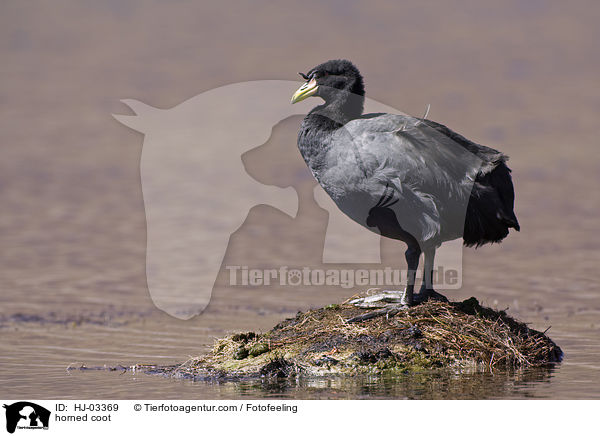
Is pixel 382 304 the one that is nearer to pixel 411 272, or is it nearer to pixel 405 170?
pixel 411 272

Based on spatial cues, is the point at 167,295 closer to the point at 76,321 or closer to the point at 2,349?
the point at 76,321

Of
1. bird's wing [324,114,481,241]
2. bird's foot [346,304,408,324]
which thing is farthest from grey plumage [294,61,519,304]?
bird's foot [346,304,408,324]

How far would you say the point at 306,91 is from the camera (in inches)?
481

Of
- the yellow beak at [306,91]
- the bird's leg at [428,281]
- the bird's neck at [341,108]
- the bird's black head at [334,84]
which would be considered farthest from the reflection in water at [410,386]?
the yellow beak at [306,91]

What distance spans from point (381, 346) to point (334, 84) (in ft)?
10.8

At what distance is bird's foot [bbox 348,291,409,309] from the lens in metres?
12.0

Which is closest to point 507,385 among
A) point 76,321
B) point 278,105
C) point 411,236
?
point 411,236

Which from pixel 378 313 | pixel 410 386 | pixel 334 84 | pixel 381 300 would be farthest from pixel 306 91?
pixel 410 386

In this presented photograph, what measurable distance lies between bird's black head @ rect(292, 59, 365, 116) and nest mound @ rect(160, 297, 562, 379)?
2.60m

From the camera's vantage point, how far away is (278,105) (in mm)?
14352

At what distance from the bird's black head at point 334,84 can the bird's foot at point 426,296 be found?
229 cm

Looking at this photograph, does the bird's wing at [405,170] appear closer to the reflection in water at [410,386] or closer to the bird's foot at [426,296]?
the bird's foot at [426,296]

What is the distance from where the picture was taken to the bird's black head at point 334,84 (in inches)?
479
